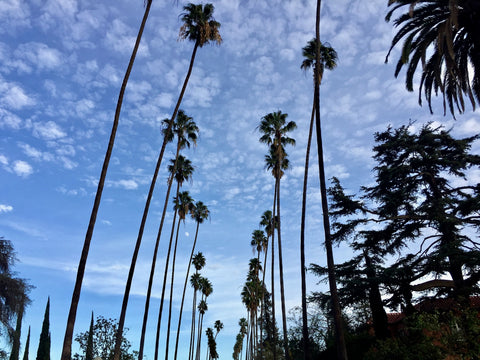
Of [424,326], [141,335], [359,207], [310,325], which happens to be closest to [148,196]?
[141,335]

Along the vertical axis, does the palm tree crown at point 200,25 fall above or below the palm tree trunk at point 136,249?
above

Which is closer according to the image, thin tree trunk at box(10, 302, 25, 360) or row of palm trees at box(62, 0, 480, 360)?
row of palm trees at box(62, 0, 480, 360)

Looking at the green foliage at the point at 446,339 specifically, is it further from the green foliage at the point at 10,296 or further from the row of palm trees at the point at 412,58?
the green foliage at the point at 10,296

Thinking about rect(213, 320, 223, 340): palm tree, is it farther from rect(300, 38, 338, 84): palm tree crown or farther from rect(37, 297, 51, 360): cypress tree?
rect(300, 38, 338, 84): palm tree crown

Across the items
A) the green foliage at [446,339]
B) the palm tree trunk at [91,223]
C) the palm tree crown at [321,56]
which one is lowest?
the green foliage at [446,339]

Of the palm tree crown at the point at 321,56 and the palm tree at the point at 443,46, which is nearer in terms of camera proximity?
the palm tree at the point at 443,46

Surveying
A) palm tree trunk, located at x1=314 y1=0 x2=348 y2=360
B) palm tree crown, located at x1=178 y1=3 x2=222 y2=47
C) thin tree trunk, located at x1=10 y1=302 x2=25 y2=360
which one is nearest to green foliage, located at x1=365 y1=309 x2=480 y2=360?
palm tree trunk, located at x1=314 y1=0 x2=348 y2=360

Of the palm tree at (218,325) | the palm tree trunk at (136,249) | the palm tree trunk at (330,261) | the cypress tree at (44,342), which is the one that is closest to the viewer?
the palm tree trunk at (330,261)

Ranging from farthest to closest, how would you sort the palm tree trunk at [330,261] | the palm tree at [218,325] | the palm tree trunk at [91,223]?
the palm tree at [218,325], the palm tree trunk at [330,261], the palm tree trunk at [91,223]

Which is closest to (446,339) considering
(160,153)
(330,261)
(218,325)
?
(330,261)

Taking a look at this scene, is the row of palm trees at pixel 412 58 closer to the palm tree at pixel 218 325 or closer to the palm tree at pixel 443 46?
the palm tree at pixel 443 46

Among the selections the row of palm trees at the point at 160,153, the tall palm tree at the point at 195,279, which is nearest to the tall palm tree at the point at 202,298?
the tall palm tree at the point at 195,279

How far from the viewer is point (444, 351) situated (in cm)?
1427

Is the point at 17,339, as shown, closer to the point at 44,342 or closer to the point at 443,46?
the point at 44,342
